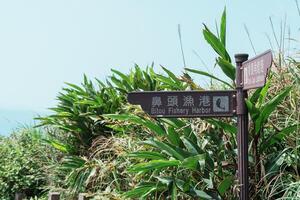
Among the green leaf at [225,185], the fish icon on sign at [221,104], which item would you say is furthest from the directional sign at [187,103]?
the green leaf at [225,185]

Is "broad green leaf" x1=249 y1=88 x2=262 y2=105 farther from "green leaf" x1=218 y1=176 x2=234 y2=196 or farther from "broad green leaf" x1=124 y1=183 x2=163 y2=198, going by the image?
"broad green leaf" x1=124 y1=183 x2=163 y2=198

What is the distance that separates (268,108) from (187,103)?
63 centimetres

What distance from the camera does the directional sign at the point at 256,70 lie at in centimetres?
445

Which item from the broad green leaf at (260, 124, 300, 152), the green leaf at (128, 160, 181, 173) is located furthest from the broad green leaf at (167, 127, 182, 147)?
the broad green leaf at (260, 124, 300, 152)

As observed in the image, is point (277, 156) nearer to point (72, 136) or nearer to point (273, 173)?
point (273, 173)

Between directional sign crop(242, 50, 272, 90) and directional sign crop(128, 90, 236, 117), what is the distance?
17cm

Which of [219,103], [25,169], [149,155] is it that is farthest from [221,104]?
[25,169]

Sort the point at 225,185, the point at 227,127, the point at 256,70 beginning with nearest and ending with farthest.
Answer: the point at 256,70
the point at 225,185
the point at 227,127

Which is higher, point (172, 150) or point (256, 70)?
point (256, 70)

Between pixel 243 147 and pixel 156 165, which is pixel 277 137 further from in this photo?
pixel 156 165

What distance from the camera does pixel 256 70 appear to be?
459 centimetres

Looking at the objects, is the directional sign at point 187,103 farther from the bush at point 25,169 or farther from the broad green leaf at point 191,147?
the bush at point 25,169

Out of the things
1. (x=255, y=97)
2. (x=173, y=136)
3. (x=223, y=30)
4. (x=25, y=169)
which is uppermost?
(x=223, y=30)

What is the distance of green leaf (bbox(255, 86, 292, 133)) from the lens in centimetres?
484
